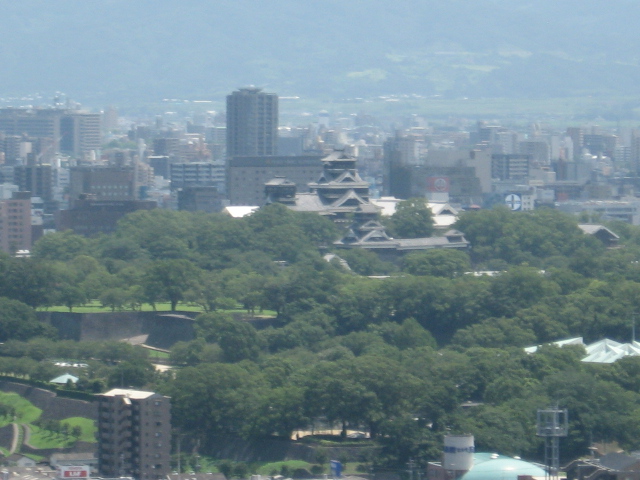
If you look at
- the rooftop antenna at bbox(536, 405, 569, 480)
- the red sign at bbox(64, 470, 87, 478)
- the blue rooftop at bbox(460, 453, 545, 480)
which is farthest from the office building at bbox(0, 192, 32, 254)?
the blue rooftop at bbox(460, 453, 545, 480)

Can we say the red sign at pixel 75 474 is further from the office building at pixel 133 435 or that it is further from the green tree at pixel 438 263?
the green tree at pixel 438 263

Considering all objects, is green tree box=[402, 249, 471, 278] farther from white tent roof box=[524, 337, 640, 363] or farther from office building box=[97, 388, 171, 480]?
office building box=[97, 388, 171, 480]

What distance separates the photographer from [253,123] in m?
118

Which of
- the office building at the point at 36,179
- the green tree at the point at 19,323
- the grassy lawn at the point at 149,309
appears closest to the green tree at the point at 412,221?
the grassy lawn at the point at 149,309

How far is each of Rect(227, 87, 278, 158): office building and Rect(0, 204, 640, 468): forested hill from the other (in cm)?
4997

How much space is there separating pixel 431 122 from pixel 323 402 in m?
163

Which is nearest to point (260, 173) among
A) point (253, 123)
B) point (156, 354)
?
point (253, 123)

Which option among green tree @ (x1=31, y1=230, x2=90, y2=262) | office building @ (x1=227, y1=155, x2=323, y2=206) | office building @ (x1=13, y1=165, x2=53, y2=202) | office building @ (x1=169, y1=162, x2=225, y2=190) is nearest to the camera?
green tree @ (x1=31, y1=230, x2=90, y2=262)

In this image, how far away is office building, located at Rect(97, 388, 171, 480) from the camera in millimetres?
34344

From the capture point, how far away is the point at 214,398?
37.8 m

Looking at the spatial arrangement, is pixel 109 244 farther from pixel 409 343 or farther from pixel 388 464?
pixel 388 464

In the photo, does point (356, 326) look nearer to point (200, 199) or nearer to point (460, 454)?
point (460, 454)

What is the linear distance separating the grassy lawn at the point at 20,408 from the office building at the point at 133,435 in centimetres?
541

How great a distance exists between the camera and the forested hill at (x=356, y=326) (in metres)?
36.9
